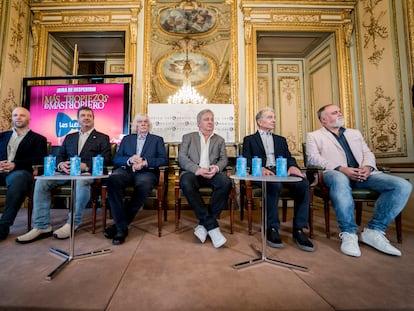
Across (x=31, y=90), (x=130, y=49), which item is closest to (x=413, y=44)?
(x=130, y=49)

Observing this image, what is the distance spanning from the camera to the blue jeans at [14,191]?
1969 mm

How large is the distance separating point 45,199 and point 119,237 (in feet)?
2.63

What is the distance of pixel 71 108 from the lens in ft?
12.0

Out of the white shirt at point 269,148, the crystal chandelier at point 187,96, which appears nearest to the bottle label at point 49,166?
the white shirt at point 269,148

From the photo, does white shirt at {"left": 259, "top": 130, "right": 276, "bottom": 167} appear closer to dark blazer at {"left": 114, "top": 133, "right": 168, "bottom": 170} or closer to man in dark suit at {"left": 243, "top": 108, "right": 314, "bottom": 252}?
man in dark suit at {"left": 243, "top": 108, "right": 314, "bottom": 252}

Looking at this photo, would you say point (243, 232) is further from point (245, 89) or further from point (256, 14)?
point (256, 14)

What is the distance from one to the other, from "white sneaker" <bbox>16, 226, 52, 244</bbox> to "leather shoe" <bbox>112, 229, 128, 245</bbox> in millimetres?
674

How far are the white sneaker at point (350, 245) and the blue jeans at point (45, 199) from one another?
2.17m

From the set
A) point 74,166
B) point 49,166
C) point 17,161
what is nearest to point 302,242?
point 74,166

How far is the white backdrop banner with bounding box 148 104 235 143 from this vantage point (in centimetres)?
358

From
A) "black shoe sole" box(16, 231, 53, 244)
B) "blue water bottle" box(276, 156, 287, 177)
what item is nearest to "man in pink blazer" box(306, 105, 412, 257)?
"blue water bottle" box(276, 156, 287, 177)

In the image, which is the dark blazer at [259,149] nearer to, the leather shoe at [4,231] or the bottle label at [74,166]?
the bottle label at [74,166]

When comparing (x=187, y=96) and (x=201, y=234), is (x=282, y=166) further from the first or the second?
(x=187, y=96)

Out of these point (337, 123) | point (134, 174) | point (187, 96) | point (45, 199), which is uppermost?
point (187, 96)
